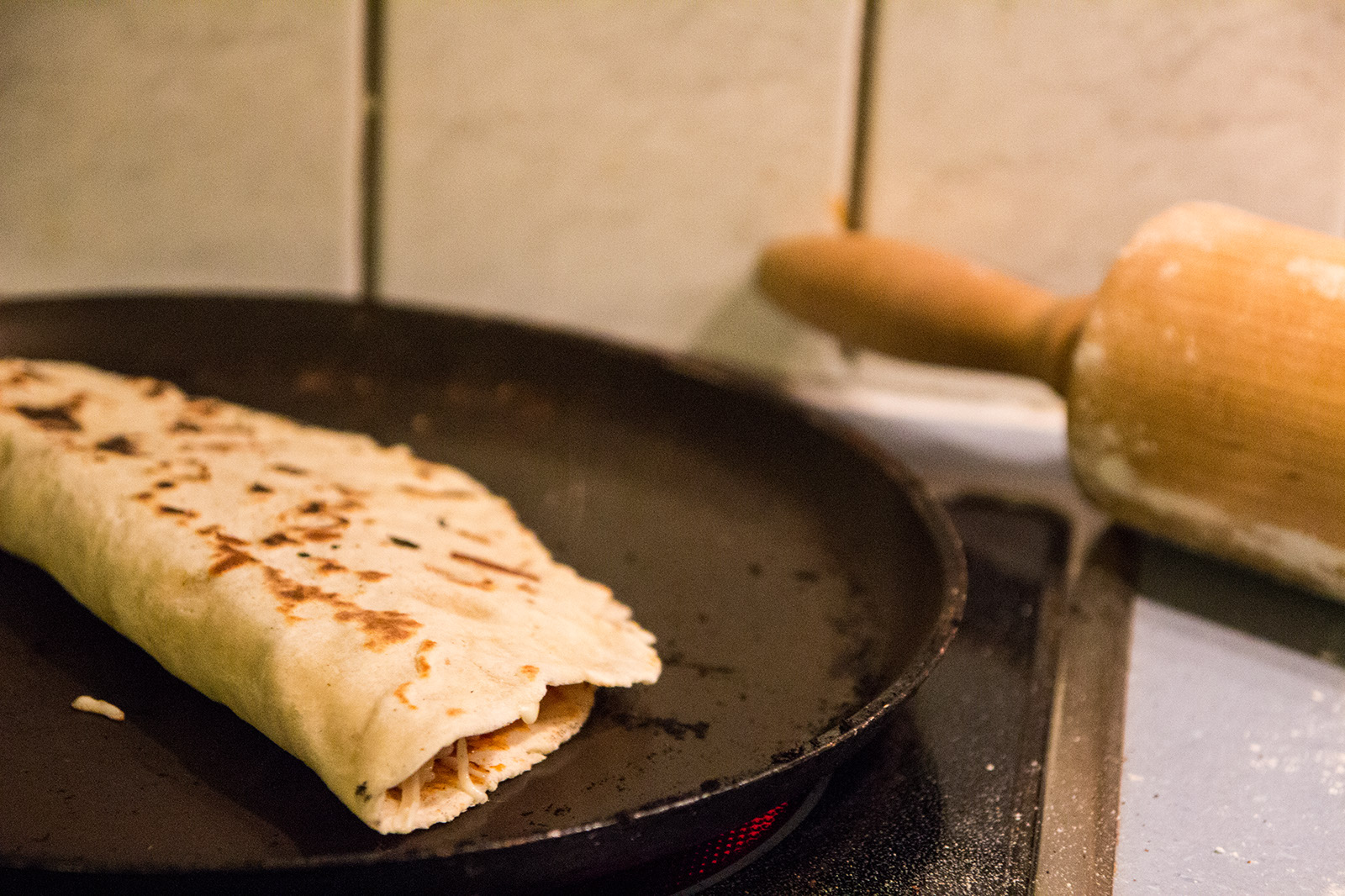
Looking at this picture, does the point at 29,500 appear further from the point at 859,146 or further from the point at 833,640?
the point at 859,146

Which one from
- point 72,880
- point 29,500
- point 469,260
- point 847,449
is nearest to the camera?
point 72,880

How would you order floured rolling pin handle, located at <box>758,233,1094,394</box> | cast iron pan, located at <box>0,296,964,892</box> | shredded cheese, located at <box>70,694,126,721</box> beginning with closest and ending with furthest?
cast iron pan, located at <box>0,296,964,892</box> < shredded cheese, located at <box>70,694,126,721</box> < floured rolling pin handle, located at <box>758,233,1094,394</box>

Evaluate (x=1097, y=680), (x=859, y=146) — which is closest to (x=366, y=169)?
(x=859, y=146)

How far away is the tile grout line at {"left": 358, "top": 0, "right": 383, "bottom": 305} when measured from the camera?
4.36ft

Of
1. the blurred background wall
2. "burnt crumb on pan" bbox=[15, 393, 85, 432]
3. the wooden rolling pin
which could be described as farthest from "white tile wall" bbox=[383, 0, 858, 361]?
"burnt crumb on pan" bbox=[15, 393, 85, 432]

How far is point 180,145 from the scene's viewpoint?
134 centimetres

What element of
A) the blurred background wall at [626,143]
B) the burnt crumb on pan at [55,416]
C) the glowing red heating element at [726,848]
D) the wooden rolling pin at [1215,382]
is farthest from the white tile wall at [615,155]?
the glowing red heating element at [726,848]

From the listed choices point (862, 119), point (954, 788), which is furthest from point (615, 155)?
point (954, 788)

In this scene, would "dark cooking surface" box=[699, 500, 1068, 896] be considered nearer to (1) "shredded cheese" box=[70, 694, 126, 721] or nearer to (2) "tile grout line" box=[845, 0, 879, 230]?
(1) "shredded cheese" box=[70, 694, 126, 721]

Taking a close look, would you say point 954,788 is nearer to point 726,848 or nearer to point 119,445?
point 726,848

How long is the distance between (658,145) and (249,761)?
0.90m

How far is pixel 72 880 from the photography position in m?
0.47

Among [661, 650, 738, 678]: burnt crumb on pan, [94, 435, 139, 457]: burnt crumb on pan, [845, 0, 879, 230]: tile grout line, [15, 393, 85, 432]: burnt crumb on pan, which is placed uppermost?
[845, 0, 879, 230]: tile grout line

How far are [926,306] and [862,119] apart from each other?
32 cm
